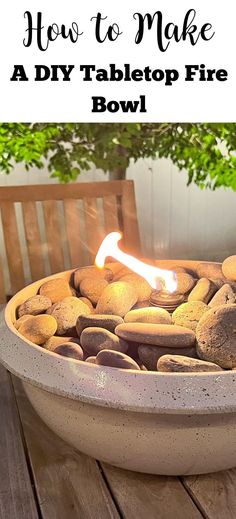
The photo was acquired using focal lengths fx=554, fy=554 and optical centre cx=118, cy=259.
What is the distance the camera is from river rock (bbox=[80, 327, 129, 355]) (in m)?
0.73

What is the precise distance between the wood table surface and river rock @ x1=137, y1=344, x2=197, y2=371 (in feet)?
0.51

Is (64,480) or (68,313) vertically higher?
(68,313)

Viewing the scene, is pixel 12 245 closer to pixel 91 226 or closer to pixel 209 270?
pixel 91 226

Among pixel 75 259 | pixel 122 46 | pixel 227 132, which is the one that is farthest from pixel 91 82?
pixel 75 259

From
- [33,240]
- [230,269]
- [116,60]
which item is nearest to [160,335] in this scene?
[230,269]

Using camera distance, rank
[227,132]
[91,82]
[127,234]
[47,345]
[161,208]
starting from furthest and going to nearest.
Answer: [161,208], [91,82], [227,132], [127,234], [47,345]

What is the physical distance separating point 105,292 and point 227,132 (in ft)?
4.33

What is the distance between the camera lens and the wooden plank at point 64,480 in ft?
2.19

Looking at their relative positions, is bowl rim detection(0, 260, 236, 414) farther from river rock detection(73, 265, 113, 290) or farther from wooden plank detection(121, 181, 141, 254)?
wooden plank detection(121, 181, 141, 254)

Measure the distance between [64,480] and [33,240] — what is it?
2.68ft

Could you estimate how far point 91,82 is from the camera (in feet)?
7.14

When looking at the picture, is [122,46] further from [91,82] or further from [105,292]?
[105,292]

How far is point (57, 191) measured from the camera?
58.7 inches

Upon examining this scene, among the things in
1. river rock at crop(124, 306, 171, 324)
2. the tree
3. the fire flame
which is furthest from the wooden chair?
river rock at crop(124, 306, 171, 324)
